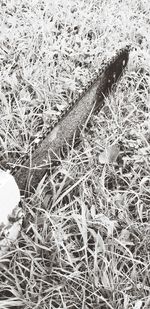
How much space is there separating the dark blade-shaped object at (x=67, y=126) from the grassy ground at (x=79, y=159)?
0.10m

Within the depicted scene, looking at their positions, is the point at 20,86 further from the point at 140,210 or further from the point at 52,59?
the point at 140,210

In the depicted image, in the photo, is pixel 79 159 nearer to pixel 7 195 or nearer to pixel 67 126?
pixel 67 126

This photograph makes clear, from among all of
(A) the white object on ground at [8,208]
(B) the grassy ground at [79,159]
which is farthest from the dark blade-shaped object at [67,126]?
(A) the white object on ground at [8,208]

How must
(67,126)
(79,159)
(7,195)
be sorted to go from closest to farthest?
(7,195)
(67,126)
(79,159)

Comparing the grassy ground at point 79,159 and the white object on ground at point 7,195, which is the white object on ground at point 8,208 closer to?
the white object on ground at point 7,195

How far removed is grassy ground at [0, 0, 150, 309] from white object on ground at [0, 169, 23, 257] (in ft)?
0.38

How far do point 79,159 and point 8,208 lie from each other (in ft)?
3.00

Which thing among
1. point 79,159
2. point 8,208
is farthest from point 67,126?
point 8,208

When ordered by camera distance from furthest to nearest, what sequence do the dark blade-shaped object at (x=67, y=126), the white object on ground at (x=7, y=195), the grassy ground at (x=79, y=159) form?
the dark blade-shaped object at (x=67, y=126) < the grassy ground at (x=79, y=159) < the white object on ground at (x=7, y=195)

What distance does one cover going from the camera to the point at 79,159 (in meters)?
2.28

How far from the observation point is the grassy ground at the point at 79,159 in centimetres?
167

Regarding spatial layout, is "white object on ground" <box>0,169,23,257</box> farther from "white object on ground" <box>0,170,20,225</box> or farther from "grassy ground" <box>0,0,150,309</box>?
"grassy ground" <box>0,0,150,309</box>

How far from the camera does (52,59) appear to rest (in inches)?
117

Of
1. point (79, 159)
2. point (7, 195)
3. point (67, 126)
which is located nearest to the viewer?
point (7, 195)
